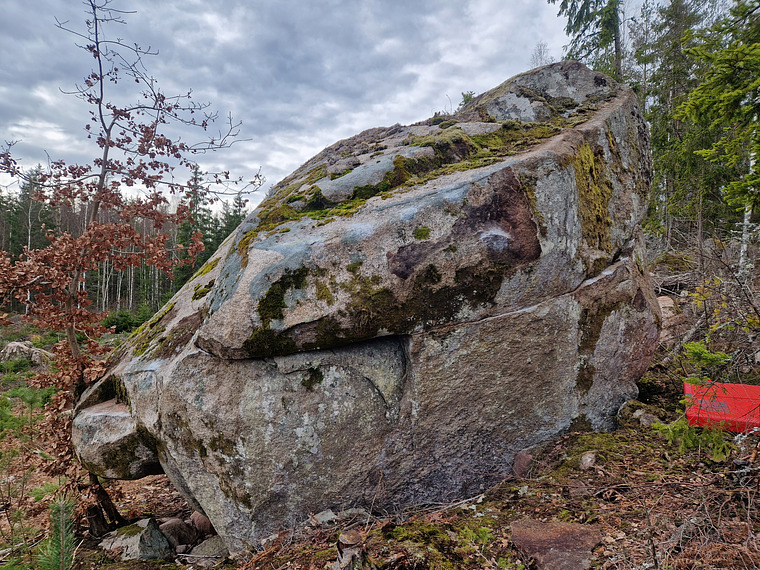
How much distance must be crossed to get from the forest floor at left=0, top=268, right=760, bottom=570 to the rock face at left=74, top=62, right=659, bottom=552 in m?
0.21

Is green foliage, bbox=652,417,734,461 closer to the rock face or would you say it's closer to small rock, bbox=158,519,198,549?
the rock face

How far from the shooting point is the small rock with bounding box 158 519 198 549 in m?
3.71

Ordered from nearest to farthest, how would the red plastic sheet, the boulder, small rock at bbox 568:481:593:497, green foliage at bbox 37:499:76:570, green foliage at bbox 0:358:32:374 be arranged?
green foliage at bbox 37:499:76:570 → the red plastic sheet → small rock at bbox 568:481:593:497 → green foliage at bbox 0:358:32:374 → the boulder

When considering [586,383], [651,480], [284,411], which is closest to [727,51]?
[586,383]

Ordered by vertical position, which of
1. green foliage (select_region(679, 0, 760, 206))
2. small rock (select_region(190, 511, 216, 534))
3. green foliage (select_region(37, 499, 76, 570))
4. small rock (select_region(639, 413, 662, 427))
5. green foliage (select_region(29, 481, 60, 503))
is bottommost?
small rock (select_region(190, 511, 216, 534))

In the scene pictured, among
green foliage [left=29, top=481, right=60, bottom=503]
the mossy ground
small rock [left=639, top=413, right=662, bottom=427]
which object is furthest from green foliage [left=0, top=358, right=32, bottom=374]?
small rock [left=639, top=413, right=662, bottom=427]

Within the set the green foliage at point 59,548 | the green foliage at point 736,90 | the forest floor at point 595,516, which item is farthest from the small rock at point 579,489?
the green foliage at point 59,548

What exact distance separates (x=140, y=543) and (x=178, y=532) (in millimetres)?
399

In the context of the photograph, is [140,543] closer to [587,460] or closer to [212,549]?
[212,549]

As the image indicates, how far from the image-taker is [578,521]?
2473 mm

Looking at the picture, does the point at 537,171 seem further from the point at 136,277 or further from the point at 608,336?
the point at 136,277

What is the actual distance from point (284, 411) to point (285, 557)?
3.12 ft

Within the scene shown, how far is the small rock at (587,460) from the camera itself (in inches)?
120

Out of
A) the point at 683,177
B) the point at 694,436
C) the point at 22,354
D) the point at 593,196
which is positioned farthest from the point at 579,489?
the point at 22,354
